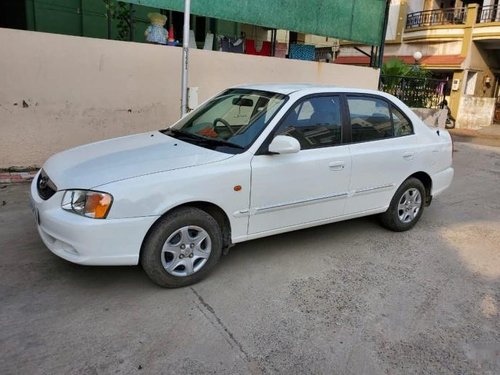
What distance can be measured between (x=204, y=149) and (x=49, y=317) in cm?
179

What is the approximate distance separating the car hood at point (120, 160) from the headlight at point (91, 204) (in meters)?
0.07

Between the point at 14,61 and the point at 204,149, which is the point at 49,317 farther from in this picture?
the point at 14,61

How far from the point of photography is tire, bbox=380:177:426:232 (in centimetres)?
525

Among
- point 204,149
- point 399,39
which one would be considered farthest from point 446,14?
point 204,149

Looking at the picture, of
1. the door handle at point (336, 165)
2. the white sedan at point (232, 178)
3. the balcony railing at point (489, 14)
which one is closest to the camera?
the white sedan at point (232, 178)

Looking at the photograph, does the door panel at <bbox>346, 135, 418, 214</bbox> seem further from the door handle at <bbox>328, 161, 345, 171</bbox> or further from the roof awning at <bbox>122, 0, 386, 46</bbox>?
the roof awning at <bbox>122, 0, 386, 46</bbox>

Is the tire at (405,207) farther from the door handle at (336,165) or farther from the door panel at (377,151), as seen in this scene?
the door handle at (336,165)

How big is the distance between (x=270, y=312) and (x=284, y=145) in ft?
4.54

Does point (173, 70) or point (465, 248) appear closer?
point (465, 248)

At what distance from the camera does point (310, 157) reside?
4.29 meters

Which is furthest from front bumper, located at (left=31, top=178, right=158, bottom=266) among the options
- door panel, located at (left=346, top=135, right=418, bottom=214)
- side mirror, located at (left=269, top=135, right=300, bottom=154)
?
door panel, located at (left=346, top=135, right=418, bottom=214)

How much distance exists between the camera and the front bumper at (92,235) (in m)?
3.32

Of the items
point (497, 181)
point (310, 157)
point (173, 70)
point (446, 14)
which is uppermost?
point (446, 14)

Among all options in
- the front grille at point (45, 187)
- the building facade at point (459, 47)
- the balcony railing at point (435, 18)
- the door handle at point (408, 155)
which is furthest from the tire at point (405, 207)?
the balcony railing at point (435, 18)
